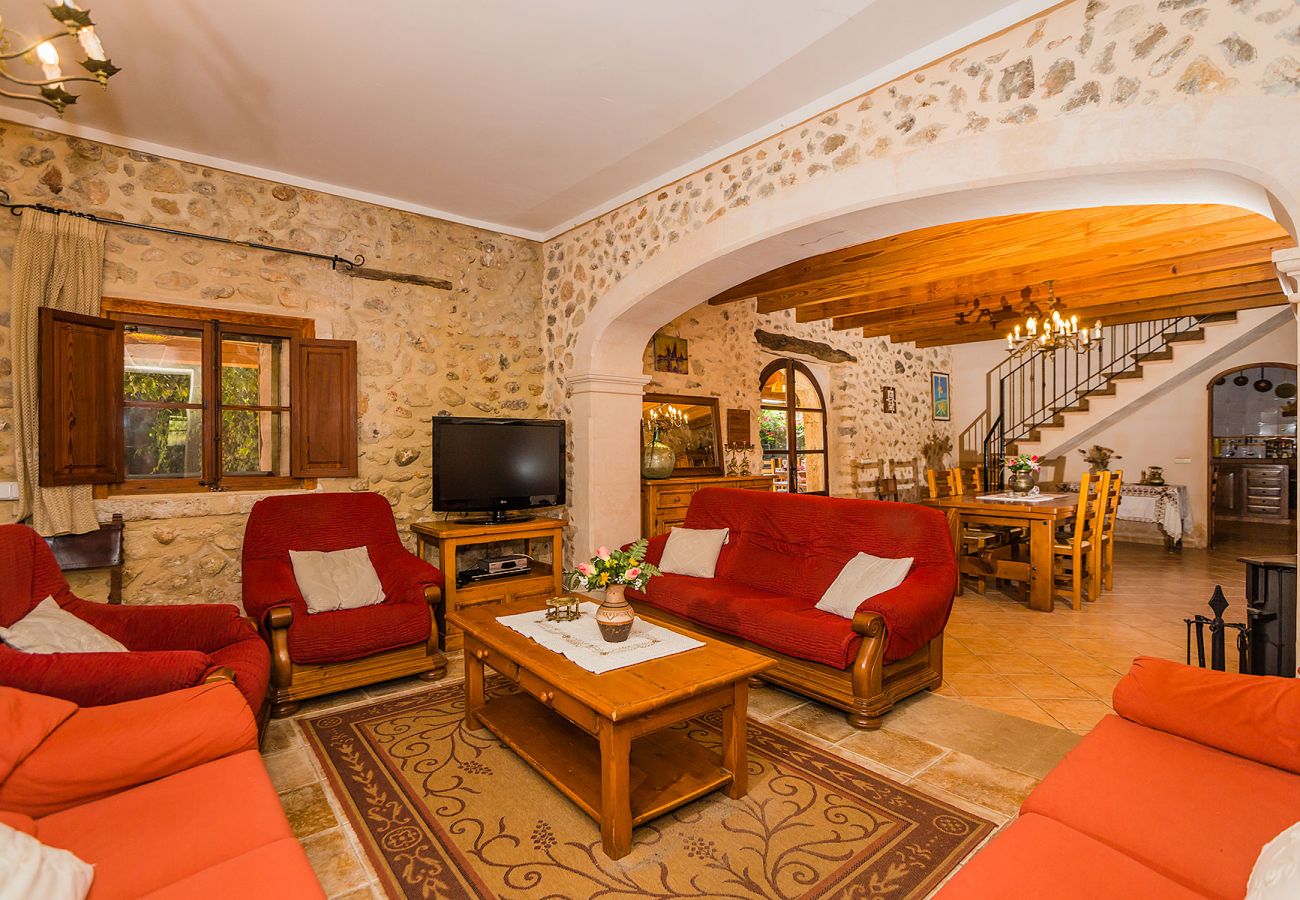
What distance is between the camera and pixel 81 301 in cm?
326

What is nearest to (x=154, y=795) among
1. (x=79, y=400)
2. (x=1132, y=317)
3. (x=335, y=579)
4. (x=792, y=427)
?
(x=335, y=579)

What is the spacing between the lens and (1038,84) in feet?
7.82

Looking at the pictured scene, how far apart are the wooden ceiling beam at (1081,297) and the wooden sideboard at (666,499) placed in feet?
9.81

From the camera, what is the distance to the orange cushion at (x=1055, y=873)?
1159mm

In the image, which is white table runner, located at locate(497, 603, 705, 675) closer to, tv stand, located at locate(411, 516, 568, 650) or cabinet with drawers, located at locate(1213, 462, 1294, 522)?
tv stand, located at locate(411, 516, 568, 650)

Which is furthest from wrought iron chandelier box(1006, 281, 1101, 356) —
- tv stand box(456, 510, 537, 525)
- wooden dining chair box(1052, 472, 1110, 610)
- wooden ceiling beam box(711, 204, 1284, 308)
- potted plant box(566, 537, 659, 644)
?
tv stand box(456, 510, 537, 525)

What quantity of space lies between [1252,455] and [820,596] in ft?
27.3

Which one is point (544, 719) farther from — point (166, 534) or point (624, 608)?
point (166, 534)

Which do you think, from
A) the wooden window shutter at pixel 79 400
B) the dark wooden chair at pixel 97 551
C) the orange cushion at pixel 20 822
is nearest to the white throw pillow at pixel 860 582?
the orange cushion at pixel 20 822

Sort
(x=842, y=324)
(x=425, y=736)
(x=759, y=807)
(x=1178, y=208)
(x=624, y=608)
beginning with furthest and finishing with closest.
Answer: (x=842, y=324), (x=1178, y=208), (x=425, y=736), (x=624, y=608), (x=759, y=807)

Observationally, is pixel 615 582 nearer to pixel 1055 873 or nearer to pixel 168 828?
pixel 168 828

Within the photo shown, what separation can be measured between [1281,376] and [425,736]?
10339 mm

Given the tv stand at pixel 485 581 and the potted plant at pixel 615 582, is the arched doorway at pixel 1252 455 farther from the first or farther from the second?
the potted plant at pixel 615 582

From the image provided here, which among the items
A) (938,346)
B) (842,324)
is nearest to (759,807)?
(842,324)
